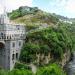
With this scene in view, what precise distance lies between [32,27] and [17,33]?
6.82 m

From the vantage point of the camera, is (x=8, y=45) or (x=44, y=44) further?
(x=44, y=44)

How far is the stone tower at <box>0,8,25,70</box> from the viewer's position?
209 ft

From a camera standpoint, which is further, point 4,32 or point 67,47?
point 67,47

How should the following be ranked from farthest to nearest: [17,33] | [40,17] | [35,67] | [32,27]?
Answer: [40,17], [32,27], [17,33], [35,67]

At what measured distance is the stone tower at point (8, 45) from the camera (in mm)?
63625

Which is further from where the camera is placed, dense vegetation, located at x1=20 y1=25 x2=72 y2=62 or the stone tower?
dense vegetation, located at x1=20 y1=25 x2=72 y2=62

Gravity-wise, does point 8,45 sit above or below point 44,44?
above

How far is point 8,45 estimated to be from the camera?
210 feet

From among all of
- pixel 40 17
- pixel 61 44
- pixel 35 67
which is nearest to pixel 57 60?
pixel 61 44

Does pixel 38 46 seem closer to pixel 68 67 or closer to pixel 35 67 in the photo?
pixel 35 67

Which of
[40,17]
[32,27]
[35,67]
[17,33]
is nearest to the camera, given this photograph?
[35,67]

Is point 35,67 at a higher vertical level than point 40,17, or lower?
lower

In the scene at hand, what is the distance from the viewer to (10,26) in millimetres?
66062

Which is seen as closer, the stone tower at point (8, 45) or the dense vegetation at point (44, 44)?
the stone tower at point (8, 45)
